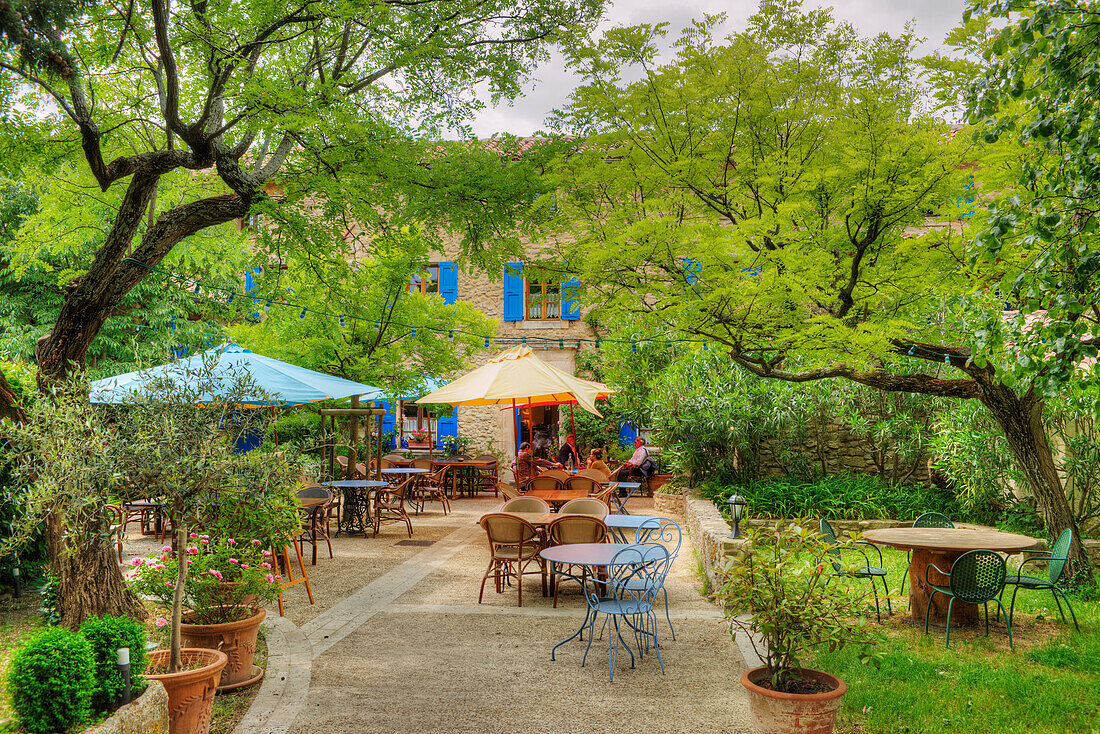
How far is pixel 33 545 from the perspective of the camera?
20.3ft

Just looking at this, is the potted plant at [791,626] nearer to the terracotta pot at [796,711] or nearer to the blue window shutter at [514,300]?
the terracotta pot at [796,711]

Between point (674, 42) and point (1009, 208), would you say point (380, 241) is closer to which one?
point (674, 42)

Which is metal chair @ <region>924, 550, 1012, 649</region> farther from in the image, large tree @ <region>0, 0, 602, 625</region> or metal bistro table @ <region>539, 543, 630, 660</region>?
large tree @ <region>0, 0, 602, 625</region>

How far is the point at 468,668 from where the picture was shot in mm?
4680

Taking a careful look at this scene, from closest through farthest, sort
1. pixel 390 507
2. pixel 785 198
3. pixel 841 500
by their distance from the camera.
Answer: pixel 785 198
pixel 841 500
pixel 390 507

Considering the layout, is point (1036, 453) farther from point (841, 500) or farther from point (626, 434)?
point (626, 434)

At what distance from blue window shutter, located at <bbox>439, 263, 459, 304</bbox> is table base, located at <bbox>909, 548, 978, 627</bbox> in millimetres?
13294

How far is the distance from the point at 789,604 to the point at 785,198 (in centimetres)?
433

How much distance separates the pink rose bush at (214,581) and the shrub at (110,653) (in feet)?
2.84

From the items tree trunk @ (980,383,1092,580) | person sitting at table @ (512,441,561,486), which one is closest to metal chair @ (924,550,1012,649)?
tree trunk @ (980,383,1092,580)

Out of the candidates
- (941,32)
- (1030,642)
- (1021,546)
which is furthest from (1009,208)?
(941,32)

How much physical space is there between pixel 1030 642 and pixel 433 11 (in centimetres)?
712

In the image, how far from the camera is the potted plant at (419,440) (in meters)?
17.1

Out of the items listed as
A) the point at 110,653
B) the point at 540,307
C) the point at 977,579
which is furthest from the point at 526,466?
the point at 110,653
